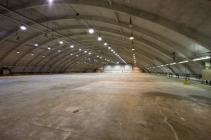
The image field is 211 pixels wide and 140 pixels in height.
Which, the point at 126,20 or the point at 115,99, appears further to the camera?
the point at 126,20

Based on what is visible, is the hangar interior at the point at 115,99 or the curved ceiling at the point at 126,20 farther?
the curved ceiling at the point at 126,20

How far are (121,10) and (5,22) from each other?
37.8 ft

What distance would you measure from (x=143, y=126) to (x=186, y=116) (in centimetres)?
171

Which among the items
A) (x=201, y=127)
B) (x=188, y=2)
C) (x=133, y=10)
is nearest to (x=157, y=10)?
(x=133, y=10)

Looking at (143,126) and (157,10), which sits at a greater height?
(157,10)

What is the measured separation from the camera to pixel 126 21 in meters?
11.9

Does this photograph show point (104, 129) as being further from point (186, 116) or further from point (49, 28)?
point (49, 28)

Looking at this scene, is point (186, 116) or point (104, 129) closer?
point (104, 129)

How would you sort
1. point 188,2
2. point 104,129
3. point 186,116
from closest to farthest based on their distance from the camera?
point 104,129 → point 186,116 → point 188,2

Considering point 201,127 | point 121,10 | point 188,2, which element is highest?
point 121,10

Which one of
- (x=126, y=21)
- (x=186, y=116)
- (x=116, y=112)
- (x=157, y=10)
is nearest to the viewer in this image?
(x=186, y=116)

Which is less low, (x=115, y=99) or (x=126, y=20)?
(x=126, y=20)

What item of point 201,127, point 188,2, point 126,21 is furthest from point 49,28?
point 201,127

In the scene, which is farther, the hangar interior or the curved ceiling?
the curved ceiling
